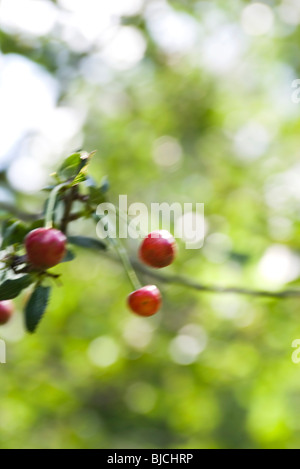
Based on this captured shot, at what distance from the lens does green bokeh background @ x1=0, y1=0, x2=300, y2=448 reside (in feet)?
8.72

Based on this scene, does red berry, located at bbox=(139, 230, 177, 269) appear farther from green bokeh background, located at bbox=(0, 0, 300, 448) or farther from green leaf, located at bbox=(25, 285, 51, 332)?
green bokeh background, located at bbox=(0, 0, 300, 448)

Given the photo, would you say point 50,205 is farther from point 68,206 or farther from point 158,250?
point 158,250

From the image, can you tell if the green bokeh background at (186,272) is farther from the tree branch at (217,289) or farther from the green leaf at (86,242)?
the green leaf at (86,242)

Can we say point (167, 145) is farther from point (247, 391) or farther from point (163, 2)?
point (247, 391)

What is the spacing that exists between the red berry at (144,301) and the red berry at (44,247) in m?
0.18

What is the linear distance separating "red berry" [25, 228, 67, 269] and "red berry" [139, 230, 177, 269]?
164 millimetres

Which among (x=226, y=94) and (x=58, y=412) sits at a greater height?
(x=226, y=94)

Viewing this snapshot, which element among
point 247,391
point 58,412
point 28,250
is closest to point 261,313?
point 247,391

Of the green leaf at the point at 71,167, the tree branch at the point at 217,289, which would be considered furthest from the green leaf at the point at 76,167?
the tree branch at the point at 217,289

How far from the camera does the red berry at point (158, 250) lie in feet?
3.00

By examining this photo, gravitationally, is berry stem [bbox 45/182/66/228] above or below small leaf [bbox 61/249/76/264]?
below

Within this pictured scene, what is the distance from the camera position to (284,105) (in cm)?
354

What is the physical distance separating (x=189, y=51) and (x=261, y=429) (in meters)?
2.44

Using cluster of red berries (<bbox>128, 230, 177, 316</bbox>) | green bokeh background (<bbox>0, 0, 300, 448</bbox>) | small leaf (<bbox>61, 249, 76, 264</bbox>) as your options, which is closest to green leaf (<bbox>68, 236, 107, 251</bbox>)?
small leaf (<bbox>61, 249, 76, 264</bbox>)
